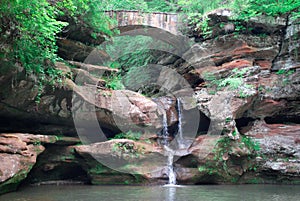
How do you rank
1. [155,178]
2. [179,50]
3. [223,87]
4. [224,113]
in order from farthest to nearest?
[179,50], [223,87], [224,113], [155,178]

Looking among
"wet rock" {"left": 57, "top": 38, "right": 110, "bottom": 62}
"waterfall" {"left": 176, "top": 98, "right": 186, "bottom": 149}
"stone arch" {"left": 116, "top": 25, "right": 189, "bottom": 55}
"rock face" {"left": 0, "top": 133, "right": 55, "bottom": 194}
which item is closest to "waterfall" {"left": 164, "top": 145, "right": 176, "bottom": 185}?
"waterfall" {"left": 176, "top": 98, "right": 186, "bottom": 149}

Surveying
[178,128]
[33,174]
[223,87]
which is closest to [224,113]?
[223,87]

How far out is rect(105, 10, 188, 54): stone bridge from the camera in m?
11.8

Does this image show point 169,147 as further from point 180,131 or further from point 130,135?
point 130,135

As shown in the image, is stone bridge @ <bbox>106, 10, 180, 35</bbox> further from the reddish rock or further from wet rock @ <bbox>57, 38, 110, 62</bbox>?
the reddish rock

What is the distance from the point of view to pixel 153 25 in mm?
12117

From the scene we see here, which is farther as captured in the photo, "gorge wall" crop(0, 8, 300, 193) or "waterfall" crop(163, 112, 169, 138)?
"waterfall" crop(163, 112, 169, 138)

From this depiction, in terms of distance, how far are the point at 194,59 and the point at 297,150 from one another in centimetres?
578

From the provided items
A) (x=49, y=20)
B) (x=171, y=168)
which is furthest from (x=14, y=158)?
(x=171, y=168)

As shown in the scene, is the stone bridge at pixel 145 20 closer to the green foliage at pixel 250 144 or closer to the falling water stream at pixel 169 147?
the falling water stream at pixel 169 147

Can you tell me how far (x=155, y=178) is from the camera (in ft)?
30.8

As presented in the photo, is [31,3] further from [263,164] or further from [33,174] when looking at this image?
[263,164]

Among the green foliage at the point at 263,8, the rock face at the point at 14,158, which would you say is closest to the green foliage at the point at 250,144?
the green foliage at the point at 263,8

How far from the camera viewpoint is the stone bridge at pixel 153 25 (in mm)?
11766
